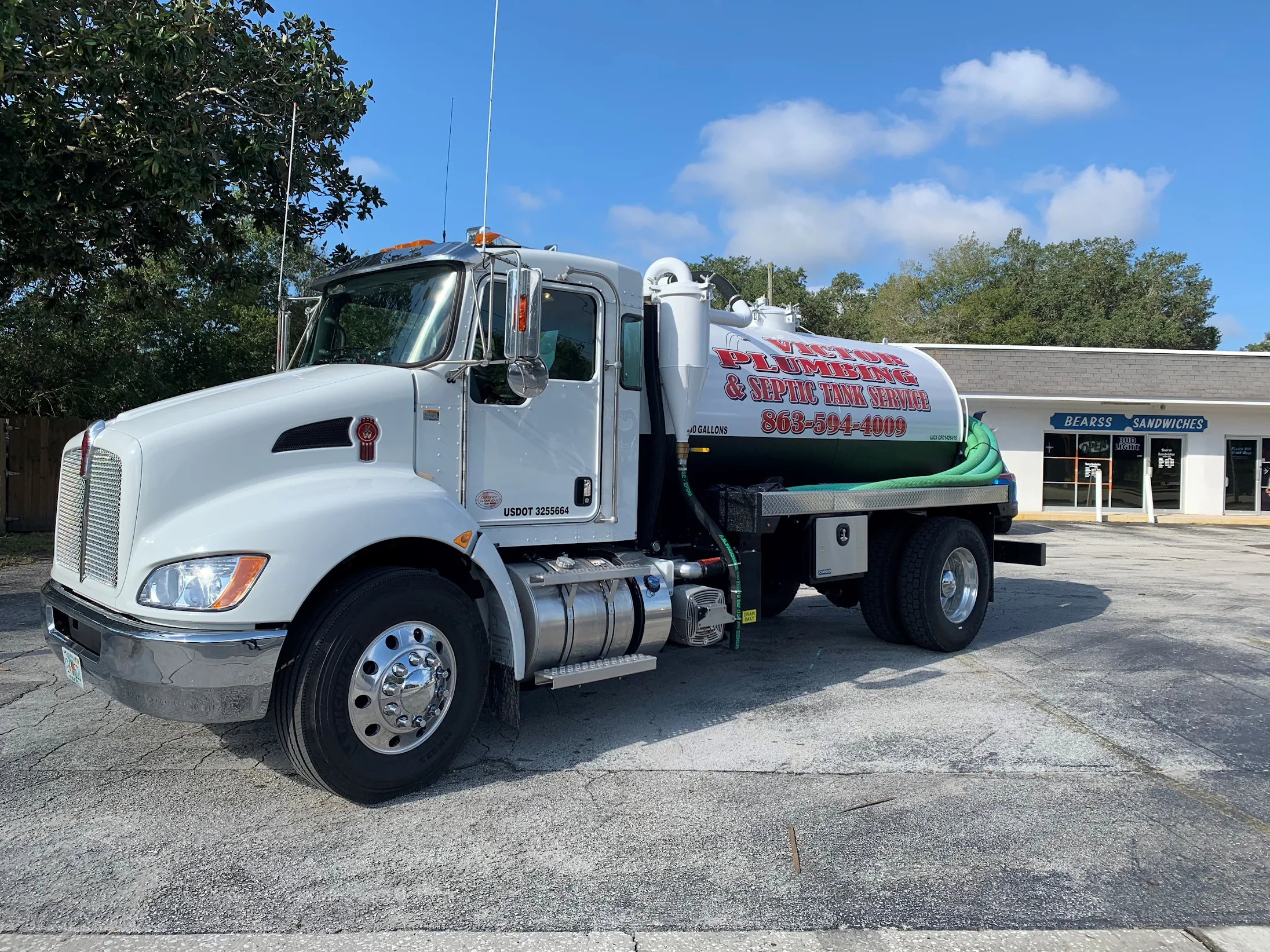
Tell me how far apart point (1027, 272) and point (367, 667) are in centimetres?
6127

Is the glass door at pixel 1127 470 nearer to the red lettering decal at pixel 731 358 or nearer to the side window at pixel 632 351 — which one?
the red lettering decal at pixel 731 358

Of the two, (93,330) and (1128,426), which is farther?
(1128,426)

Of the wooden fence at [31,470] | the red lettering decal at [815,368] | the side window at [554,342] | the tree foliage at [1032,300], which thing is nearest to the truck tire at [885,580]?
the red lettering decal at [815,368]

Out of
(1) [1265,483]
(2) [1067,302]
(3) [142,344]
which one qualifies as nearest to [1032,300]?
(2) [1067,302]

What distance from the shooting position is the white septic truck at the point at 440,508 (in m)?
4.09

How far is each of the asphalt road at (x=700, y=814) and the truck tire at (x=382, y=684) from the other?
217 mm

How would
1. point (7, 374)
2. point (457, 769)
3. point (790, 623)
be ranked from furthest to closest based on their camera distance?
point (7, 374) < point (790, 623) < point (457, 769)

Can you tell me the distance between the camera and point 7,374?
52.9ft

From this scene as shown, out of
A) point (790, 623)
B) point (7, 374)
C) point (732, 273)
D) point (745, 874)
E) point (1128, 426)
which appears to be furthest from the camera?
point (732, 273)

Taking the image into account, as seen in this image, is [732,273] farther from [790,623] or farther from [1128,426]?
[790,623]

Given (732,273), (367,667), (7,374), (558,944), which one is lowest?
(558,944)

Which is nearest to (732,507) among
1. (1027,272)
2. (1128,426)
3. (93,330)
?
Answer: (93,330)

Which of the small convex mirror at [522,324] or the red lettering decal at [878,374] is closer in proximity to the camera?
the small convex mirror at [522,324]

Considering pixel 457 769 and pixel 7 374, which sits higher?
pixel 7 374
